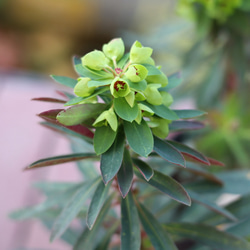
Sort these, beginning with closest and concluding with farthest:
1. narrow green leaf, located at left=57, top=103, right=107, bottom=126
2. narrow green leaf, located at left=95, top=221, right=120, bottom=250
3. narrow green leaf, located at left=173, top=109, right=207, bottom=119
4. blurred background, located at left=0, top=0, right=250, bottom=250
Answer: narrow green leaf, located at left=57, top=103, right=107, bottom=126 < narrow green leaf, located at left=173, top=109, right=207, bottom=119 < narrow green leaf, located at left=95, top=221, right=120, bottom=250 < blurred background, located at left=0, top=0, right=250, bottom=250

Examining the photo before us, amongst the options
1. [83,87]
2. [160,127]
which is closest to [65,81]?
[83,87]

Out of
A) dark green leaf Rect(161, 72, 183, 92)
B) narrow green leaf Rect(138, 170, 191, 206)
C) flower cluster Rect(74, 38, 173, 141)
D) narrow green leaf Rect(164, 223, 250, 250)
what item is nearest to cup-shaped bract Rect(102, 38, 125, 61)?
flower cluster Rect(74, 38, 173, 141)

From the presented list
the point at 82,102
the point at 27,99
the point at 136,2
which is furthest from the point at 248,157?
the point at 136,2

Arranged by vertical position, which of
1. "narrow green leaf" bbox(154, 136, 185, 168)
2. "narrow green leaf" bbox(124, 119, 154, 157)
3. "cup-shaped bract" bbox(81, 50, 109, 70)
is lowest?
"narrow green leaf" bbox(154, 136, 185, 168)

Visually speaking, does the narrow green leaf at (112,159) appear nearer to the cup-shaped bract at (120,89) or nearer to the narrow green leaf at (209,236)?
the cup-shaped bract at (120,89)

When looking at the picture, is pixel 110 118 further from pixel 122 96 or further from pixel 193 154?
pixel 193 154

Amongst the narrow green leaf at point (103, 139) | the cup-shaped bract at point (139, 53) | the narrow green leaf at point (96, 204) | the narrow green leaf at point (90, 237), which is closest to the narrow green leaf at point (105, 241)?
the narrow green leaf at point (90, 237)

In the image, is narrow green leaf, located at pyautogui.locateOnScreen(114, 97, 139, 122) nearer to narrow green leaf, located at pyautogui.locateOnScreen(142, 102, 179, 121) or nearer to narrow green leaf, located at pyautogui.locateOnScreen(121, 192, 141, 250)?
narrow green leaf, located at pyautogui.locateOnScreen(142, 102, 179, 121)
